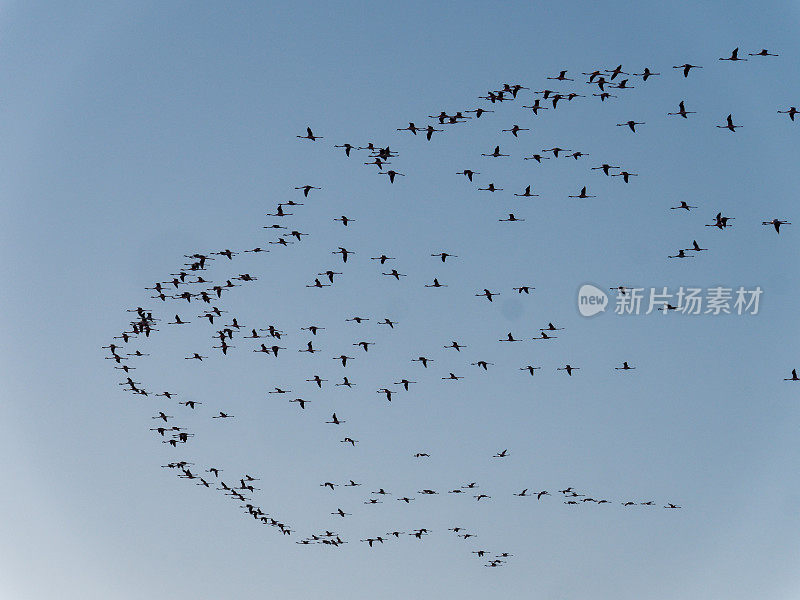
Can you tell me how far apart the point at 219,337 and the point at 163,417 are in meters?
11.7

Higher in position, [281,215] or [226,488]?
[281,215]

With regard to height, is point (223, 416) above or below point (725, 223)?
below

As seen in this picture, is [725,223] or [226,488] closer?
[725,223]

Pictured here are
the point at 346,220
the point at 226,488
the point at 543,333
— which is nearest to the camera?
the point at 346,220

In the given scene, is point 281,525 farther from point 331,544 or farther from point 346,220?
point 346,220

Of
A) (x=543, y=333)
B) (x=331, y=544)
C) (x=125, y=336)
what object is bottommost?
(x=331, y=544)

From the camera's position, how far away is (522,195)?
93.8 meters

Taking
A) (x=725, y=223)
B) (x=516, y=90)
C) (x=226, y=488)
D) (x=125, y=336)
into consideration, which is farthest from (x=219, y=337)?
(x=725, y=223)

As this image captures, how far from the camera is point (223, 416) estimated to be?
116 metres

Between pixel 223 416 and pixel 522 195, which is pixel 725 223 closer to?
pixel 522 195

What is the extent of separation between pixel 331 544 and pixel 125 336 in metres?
29.0

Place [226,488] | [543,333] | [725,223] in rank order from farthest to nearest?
[226,488] < [543,333] < [725,223]

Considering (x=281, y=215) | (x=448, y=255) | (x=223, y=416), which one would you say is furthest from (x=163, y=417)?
(x=448, y=255)

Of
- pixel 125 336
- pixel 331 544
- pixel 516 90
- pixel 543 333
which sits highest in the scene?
pixel 516 90
